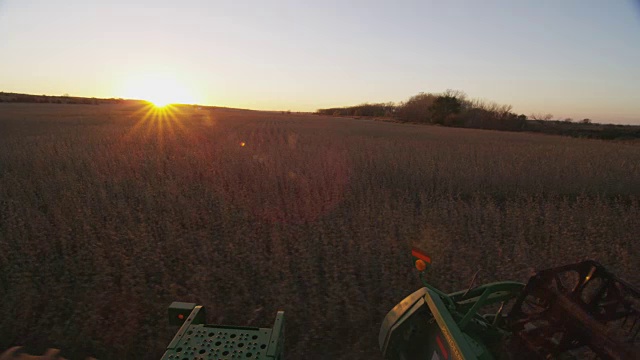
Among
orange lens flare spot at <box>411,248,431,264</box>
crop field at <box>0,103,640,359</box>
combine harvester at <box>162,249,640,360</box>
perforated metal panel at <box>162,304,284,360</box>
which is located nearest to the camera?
combine harvester at <box>162,249,640,360</box>

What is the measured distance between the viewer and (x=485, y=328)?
1.97 meters

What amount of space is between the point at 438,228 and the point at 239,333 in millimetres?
3063

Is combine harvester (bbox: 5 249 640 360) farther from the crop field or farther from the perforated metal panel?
the crop field

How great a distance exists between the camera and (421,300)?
1871mm

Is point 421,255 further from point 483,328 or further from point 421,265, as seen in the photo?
point 483,328

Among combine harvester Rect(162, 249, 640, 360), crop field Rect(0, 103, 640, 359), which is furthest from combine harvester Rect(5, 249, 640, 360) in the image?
crop field Rect(0, 103, 640, 359)

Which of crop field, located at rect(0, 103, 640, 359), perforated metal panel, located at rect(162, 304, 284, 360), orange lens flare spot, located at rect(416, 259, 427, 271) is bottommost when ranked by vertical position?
crop field, located at rect(0, 103, 640, 359)

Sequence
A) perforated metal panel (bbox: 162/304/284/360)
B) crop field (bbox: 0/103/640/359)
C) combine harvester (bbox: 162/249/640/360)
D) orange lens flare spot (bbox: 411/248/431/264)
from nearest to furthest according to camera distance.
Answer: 1. combine harvester (bbox: 162/249/640/360)
2. perforated metal panel (bbox: 162/304/284/360)
3. orange lens flare spot (bbox: 411/248/431/264)
4. crop field (bbox: 0/103/640/359)

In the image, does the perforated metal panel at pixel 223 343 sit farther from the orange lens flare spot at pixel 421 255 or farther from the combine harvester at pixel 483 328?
the orange lens flare spot at pixel 421 255

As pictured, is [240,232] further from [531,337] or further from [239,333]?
[531,337]

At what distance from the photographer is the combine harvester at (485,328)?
59.1 inches

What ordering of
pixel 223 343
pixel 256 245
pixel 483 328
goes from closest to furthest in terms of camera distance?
pixel 223 343 < pixel 483 328 < pixel 256 245

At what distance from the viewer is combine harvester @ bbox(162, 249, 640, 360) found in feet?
4.92

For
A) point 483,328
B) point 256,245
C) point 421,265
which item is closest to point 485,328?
point 483,328
